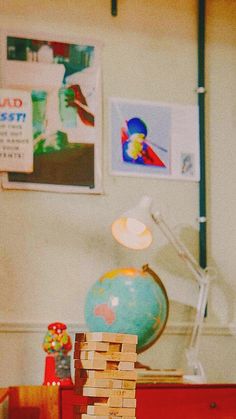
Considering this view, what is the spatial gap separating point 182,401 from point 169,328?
698 millimetres

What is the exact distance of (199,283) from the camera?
3.65 metres

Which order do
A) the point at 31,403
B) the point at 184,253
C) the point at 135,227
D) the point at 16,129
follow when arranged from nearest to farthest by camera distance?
the point at 31,403 → the point at 135,227 → the point at 184,253 → the point at 16,129

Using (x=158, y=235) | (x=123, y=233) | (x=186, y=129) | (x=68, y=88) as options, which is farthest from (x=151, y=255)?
(x=68, y=88)

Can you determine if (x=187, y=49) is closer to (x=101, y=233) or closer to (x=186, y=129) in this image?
(x=186, y=129)

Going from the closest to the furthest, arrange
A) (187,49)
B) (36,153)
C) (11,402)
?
1. (11,402)
2. (36,153)
3. (187,49)

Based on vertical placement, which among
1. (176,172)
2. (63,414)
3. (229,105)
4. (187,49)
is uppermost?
(187,49)

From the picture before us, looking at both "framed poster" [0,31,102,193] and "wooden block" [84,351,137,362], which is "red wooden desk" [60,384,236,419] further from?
"framed poster" [0,31,102,193]

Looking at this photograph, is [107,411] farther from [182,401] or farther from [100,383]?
[182,401]

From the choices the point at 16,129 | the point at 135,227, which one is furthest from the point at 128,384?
the point at 16,129

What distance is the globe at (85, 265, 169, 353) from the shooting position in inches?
125

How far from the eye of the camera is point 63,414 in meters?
2.97

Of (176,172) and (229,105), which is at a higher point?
(229,105)

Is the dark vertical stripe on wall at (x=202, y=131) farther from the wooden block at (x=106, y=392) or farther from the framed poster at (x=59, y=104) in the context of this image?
the wooden block at (x=106, y=392)

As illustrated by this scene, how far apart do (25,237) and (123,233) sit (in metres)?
0.50
